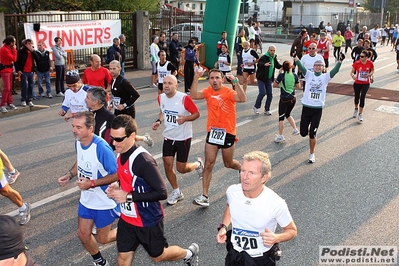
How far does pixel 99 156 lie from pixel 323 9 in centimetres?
5715

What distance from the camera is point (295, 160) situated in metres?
8.80

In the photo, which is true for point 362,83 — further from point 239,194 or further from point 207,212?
point 239,194

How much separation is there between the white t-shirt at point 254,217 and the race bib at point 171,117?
300 centimetres

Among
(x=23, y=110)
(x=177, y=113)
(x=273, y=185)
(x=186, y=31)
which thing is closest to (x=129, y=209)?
(x=177, y=113)

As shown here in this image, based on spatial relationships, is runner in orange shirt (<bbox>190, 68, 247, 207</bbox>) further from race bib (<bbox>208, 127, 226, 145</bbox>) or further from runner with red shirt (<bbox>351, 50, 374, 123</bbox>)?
runner with red shirt (<bbox>351, 50, 374, 123</bbox>)

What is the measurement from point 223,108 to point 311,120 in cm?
289

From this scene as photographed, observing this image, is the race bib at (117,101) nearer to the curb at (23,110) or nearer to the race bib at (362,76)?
the curb at (23,110)

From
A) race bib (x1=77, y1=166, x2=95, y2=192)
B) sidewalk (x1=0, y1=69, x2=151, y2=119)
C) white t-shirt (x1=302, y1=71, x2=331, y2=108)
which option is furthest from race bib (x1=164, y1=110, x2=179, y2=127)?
sidewalk (x1=0, y1=69, x2=151, y2=119)

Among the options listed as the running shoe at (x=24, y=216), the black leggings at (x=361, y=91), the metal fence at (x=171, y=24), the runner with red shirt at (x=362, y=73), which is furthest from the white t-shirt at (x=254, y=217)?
the metal fence at (x=171, y=24)

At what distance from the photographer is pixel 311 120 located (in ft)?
28.8

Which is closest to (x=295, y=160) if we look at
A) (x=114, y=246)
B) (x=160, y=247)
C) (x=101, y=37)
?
(x=114, y=246)

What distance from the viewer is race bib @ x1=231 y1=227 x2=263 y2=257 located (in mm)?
3617

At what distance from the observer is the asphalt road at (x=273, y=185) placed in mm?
5605

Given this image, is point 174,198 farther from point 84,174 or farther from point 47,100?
point 47,100
